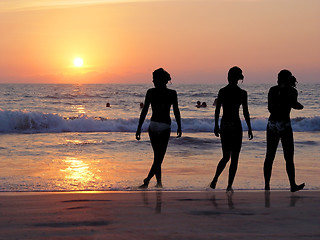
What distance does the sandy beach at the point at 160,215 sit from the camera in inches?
181

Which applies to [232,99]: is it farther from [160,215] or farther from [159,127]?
[160,215]

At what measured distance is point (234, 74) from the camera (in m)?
7.12

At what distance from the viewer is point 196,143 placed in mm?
16750

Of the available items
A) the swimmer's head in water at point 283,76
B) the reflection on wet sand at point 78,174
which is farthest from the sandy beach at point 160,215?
the swimmer's head in water at point 283,76

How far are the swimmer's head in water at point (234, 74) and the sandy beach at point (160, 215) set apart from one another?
5.57ft

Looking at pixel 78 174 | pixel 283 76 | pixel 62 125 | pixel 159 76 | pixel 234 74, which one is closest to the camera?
pixel 283 76

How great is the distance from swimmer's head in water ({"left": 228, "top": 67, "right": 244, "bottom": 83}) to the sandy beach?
1.70m

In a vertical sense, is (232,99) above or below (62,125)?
above

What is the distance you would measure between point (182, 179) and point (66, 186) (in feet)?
7.24

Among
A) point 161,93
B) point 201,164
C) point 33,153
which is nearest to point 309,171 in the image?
point 201,164

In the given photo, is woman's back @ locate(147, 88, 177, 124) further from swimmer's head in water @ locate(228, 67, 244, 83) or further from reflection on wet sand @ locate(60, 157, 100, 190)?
reflection on wet sand @ locate(60, 157, 100, 190)

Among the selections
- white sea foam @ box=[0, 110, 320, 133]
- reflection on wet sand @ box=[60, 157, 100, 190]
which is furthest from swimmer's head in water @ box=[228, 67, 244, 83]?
white sea foam @ box=[0, 110, 320, 133]

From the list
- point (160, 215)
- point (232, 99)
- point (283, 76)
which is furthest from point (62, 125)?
point (160, 215)

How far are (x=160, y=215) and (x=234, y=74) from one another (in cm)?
267
